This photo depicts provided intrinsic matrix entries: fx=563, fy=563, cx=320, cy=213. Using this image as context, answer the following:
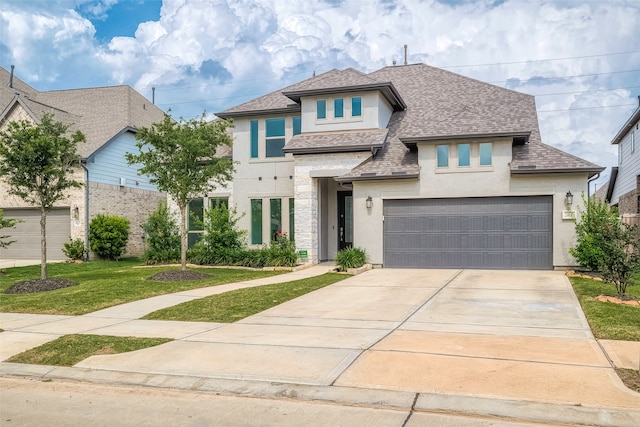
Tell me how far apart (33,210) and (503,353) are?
23.9 m

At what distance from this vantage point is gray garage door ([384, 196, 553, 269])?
58.9ft

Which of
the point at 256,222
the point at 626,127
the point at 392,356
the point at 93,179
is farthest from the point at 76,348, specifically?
the point at 626,127

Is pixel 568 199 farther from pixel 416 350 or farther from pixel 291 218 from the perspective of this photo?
pixel 416 350

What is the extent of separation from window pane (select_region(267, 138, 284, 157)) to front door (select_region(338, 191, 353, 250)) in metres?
2.91

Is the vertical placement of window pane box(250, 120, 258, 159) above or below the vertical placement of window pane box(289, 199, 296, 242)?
above

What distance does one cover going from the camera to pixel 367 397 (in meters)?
5.63

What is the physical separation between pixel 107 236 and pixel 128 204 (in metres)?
3.38

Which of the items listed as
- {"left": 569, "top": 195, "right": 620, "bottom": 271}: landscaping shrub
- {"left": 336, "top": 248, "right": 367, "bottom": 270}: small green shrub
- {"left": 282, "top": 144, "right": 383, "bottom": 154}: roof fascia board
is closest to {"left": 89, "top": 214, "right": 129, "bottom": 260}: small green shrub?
{"left": 282, "top": 144, "right": 383, "bottom": 154}: roof fascia board

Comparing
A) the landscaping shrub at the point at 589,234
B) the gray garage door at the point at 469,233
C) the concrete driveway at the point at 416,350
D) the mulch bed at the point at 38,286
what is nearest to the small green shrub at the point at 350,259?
the gray garage door at the point at 469,233

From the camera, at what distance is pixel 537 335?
8.30 metres

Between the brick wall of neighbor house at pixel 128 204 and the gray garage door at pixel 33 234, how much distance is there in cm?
153

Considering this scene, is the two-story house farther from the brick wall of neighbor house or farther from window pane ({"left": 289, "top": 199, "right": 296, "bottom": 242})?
the brick wall of neighbor house

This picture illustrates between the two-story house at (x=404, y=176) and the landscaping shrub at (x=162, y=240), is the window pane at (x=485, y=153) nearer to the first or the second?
the two-story house at (x=404, y=176)

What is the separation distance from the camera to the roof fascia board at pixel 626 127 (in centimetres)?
2557
